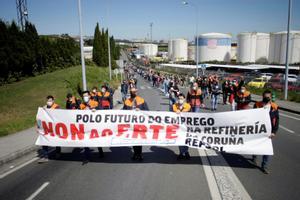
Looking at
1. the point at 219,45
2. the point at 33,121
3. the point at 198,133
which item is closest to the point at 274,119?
the point at 198,133

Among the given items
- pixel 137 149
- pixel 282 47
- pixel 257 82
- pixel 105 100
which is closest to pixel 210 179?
pixel 137 149

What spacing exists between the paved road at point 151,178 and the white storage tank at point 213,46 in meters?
88.5

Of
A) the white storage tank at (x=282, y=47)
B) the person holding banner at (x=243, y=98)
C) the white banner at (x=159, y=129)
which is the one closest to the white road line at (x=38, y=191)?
the white banner at (x=159, y=129)

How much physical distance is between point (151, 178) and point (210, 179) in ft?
4.09

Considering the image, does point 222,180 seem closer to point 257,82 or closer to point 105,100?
point 105,100

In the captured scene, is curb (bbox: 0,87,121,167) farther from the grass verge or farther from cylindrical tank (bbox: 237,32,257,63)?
cylindrical tank (bbox: 237,32,257,63)

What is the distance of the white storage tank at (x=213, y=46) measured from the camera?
91.4m

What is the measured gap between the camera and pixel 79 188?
5.26 m

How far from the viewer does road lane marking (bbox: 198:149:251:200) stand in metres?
4.82

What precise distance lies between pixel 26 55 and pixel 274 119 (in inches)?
1579

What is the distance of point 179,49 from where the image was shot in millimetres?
121500

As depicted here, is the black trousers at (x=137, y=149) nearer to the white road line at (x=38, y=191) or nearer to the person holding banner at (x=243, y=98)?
the white road line at (x=38, y=191)

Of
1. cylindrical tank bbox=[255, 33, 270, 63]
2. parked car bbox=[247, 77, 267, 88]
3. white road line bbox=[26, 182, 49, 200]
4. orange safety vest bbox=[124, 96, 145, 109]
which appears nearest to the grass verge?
white road line bbox=[26, 182, 49, 200]

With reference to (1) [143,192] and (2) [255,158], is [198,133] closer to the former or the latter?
(2) [255,158]
